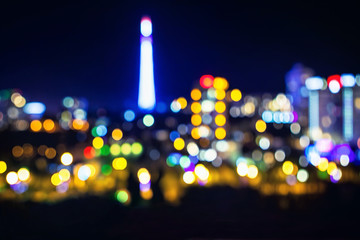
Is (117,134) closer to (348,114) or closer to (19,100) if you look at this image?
(19,100)

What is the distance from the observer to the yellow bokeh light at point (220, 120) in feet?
95.3

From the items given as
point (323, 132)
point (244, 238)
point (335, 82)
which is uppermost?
point (335, 82)

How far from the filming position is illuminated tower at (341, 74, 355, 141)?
13.6m

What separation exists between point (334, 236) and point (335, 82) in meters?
10.5

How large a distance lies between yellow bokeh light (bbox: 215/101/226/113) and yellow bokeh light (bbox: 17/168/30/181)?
21.8 m

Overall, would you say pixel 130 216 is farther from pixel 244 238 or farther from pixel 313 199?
pixel 313 199

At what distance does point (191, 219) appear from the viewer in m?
3.91

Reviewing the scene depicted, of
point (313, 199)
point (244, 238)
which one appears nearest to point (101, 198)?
point (244, 238)

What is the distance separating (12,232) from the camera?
11.4 ft

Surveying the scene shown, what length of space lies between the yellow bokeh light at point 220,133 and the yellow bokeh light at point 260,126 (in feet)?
7.15

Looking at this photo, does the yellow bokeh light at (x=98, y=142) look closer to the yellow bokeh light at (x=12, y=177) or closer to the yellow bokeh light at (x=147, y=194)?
the yellow bokeh light at (x=12, y=177)

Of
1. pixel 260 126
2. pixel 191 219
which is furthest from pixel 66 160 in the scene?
pixel 260 126

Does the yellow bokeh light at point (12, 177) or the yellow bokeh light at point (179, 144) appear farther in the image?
the yellow bokeh light at point (179, 144)

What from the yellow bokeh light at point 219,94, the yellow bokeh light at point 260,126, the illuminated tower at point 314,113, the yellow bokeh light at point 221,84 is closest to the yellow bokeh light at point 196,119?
the yellow bokeh light at point 219,94
